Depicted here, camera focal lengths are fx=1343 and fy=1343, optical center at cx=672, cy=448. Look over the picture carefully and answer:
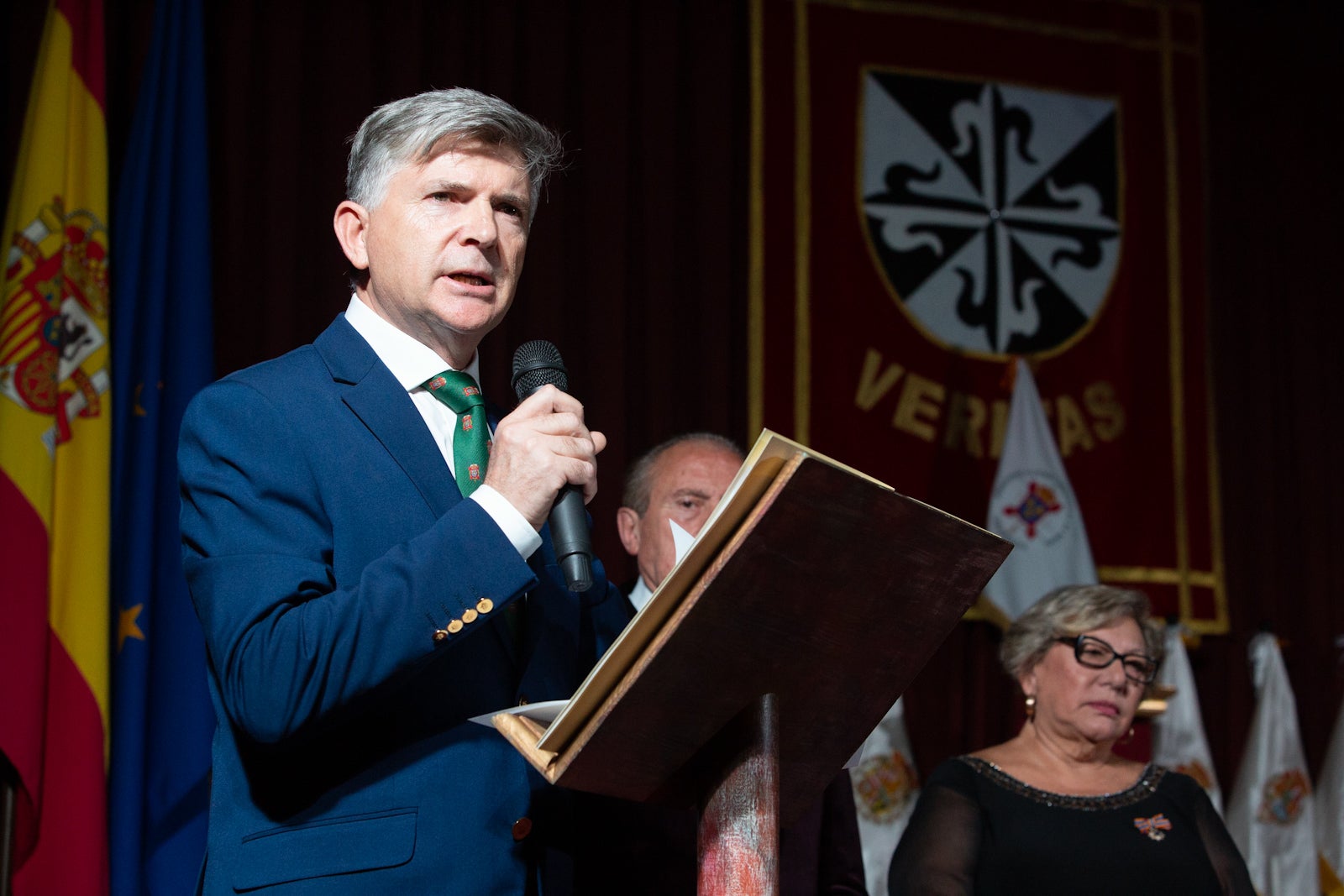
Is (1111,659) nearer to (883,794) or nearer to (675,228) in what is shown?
(883,794)

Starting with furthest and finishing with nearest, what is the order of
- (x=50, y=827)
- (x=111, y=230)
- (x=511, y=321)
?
(x=511, y=321)
(x=111, y=230)
(x=50, y=827)

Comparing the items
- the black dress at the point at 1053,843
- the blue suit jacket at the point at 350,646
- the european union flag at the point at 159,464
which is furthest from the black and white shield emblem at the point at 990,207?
the blue suit jacket at the point at 350,646

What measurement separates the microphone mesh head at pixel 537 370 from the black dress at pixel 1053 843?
1.68 meters

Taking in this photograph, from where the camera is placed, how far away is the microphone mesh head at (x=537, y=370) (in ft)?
4.97

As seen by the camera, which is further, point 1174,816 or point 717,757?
point 1174,816

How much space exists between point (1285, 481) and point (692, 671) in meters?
4.48

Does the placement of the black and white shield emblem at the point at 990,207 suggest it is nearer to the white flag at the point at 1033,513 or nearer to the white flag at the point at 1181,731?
the white flag at the point at 1033,513

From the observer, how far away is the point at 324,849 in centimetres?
120

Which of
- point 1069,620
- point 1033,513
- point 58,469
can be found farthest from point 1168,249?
point 58,469

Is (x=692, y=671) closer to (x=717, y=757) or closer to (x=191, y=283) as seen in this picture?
(x=717, y=757)

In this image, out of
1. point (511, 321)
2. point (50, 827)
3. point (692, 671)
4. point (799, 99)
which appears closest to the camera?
point (692, 671)

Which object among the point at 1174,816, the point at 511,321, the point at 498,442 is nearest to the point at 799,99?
the point at 511,321

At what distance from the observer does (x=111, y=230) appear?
135 inches

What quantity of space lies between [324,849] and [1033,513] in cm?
352
